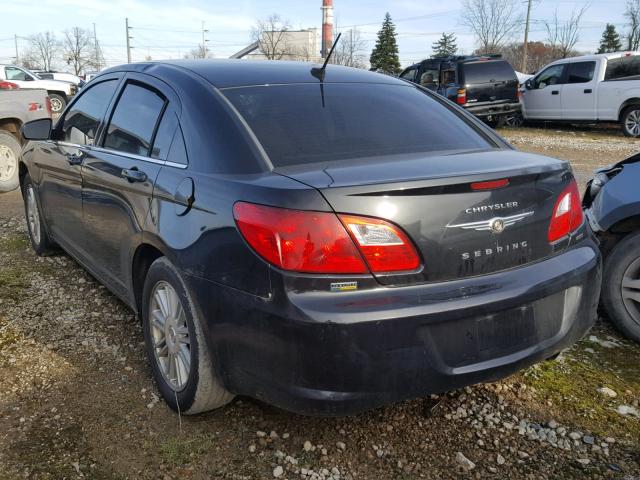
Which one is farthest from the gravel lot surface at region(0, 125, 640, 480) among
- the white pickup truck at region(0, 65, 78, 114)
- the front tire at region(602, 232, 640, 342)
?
the white pickup truck at region(0, 65, 78, 114)

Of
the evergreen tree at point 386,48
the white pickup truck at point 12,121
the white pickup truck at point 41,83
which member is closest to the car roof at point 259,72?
the white pickup truck at point 12,121

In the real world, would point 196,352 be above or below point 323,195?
below

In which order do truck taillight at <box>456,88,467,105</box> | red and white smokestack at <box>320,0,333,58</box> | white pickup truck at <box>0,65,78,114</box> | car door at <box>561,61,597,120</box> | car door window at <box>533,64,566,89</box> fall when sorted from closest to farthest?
car door at <box>561,61,597,120</box>, truck taillight at <box>456,88,467,105</box>, car door window at <box>533,64,566,89</box>, red and white smokestack at <box>320,0,333,58</box>, white pickup truck at <box>0,65,78,114</box>

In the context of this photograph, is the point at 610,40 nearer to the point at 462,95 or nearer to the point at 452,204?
the point at 462,95

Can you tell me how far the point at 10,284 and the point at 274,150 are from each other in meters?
3.07

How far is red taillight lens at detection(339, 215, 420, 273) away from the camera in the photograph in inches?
79.7

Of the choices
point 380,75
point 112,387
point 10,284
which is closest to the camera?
point 112,387

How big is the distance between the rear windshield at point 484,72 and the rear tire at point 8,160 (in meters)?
11.0

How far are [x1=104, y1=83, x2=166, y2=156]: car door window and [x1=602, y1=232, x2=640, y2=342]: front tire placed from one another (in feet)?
8.74

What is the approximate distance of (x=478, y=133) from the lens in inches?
118

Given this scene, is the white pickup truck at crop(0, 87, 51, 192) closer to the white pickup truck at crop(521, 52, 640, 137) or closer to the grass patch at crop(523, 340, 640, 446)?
the grass patch at crop(523, 340, 640, 446)

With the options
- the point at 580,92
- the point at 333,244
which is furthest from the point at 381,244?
the point at 580,92

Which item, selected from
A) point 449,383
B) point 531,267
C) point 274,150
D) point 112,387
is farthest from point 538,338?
point 112,387

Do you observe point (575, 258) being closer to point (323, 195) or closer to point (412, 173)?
point (412, 173)
